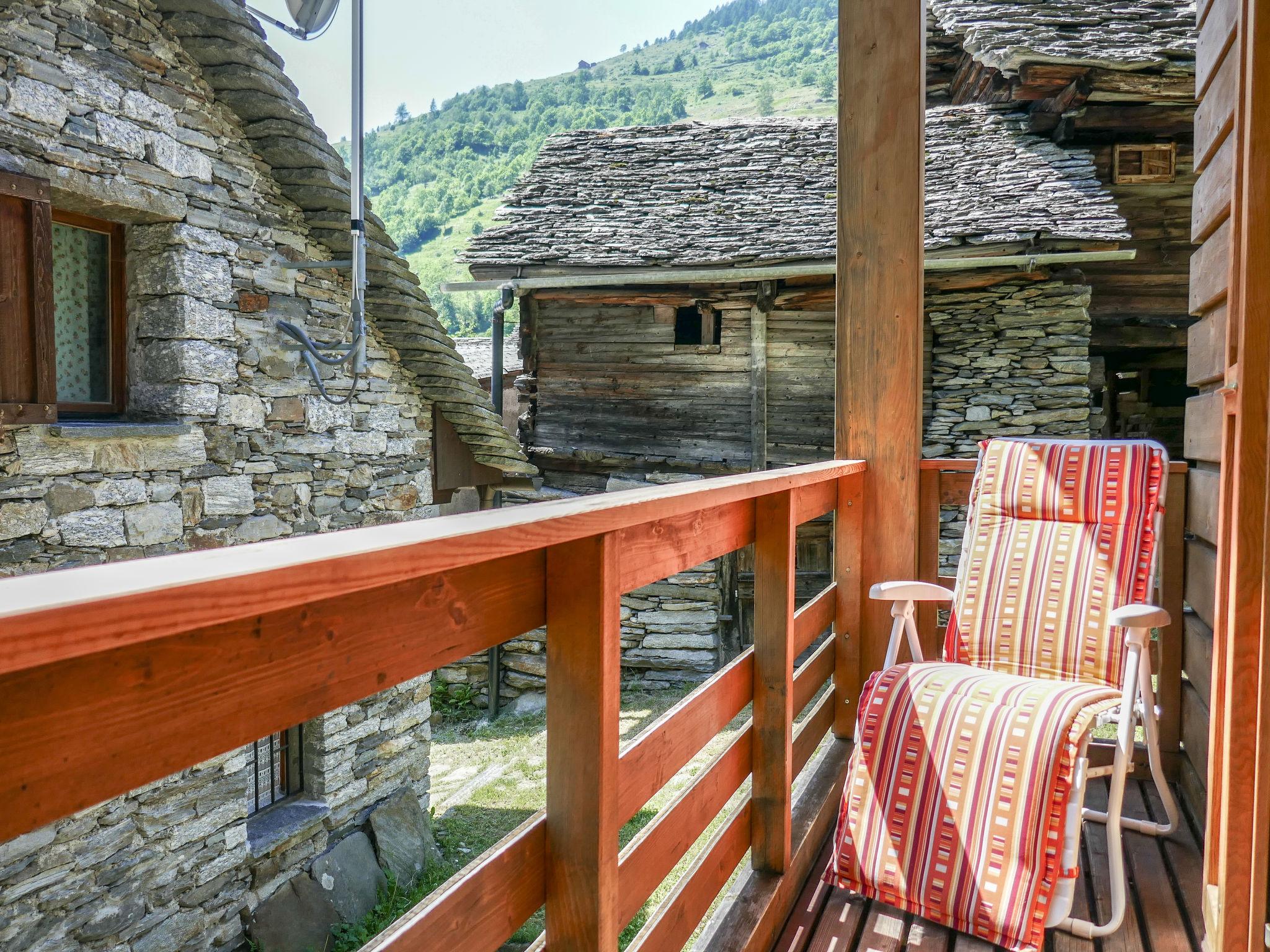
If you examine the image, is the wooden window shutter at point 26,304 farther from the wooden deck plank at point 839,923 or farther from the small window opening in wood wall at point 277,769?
the wooden deck plank at point 839,923

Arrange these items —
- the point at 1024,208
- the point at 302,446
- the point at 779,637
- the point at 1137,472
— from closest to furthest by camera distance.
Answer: the point at 779,637
the point at 1137,472
the point at 302,446
the point at 1024,208

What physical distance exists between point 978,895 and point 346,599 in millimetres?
1551

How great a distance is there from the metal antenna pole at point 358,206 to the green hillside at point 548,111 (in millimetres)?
38819

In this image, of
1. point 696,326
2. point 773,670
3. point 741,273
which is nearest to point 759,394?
point 696,326

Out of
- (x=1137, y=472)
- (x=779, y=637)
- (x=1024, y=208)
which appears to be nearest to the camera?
(x=779, y=637)

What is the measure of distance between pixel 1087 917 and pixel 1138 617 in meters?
0.64

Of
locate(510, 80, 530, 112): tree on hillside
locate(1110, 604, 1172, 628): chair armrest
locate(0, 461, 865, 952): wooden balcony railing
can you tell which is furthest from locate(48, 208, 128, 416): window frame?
locate(510, 80, 530, 112): tree on hillside

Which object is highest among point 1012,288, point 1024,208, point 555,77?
point 555,77

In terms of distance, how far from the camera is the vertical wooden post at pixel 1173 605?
2525 millimetres

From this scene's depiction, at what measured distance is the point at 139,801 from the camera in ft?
13.3

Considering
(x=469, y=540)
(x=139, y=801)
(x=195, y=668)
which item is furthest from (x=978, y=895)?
(x=139, y=801)

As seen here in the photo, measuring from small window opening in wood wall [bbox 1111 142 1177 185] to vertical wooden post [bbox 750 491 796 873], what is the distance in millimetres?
8572

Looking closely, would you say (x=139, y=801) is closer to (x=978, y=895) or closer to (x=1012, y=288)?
(x=978, y=895)

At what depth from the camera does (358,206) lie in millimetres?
4855
